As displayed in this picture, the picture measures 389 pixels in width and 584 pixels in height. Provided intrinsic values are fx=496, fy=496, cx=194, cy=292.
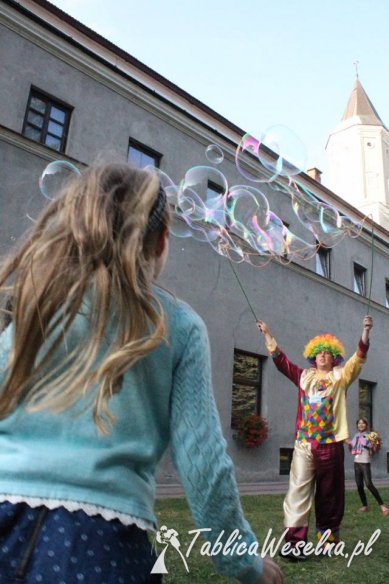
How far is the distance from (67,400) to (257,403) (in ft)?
41.4

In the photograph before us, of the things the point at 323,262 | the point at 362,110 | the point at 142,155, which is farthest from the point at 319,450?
the point at 362,110

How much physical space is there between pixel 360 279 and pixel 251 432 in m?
8.81

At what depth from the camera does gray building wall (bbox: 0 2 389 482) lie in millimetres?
9883

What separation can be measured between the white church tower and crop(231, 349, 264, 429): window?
17.2 meters

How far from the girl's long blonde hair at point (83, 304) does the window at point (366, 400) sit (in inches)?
654

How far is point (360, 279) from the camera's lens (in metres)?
18.4

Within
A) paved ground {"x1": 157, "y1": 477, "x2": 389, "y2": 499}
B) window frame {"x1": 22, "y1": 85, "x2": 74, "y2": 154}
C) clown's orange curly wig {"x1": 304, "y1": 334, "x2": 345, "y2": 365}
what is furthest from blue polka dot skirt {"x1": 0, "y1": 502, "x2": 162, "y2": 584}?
window frame {"x1": 22, "y1": 85, "x2": 74, "y2": 154}

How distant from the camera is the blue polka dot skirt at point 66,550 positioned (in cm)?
87

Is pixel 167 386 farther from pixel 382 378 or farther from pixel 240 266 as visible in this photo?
pixel 382 378

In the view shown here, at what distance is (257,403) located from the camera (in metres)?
13.2

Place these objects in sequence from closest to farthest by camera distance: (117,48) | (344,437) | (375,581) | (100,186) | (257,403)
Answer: (100,186)
(375,581)
(344,437)
(117,48)
(257,403)

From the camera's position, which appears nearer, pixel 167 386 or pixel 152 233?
pixel 167 386

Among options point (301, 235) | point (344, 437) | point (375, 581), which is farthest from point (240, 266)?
point (375, 581)

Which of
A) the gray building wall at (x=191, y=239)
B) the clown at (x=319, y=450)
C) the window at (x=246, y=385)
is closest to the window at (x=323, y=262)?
the gray building wall at (x=191, y=239)
